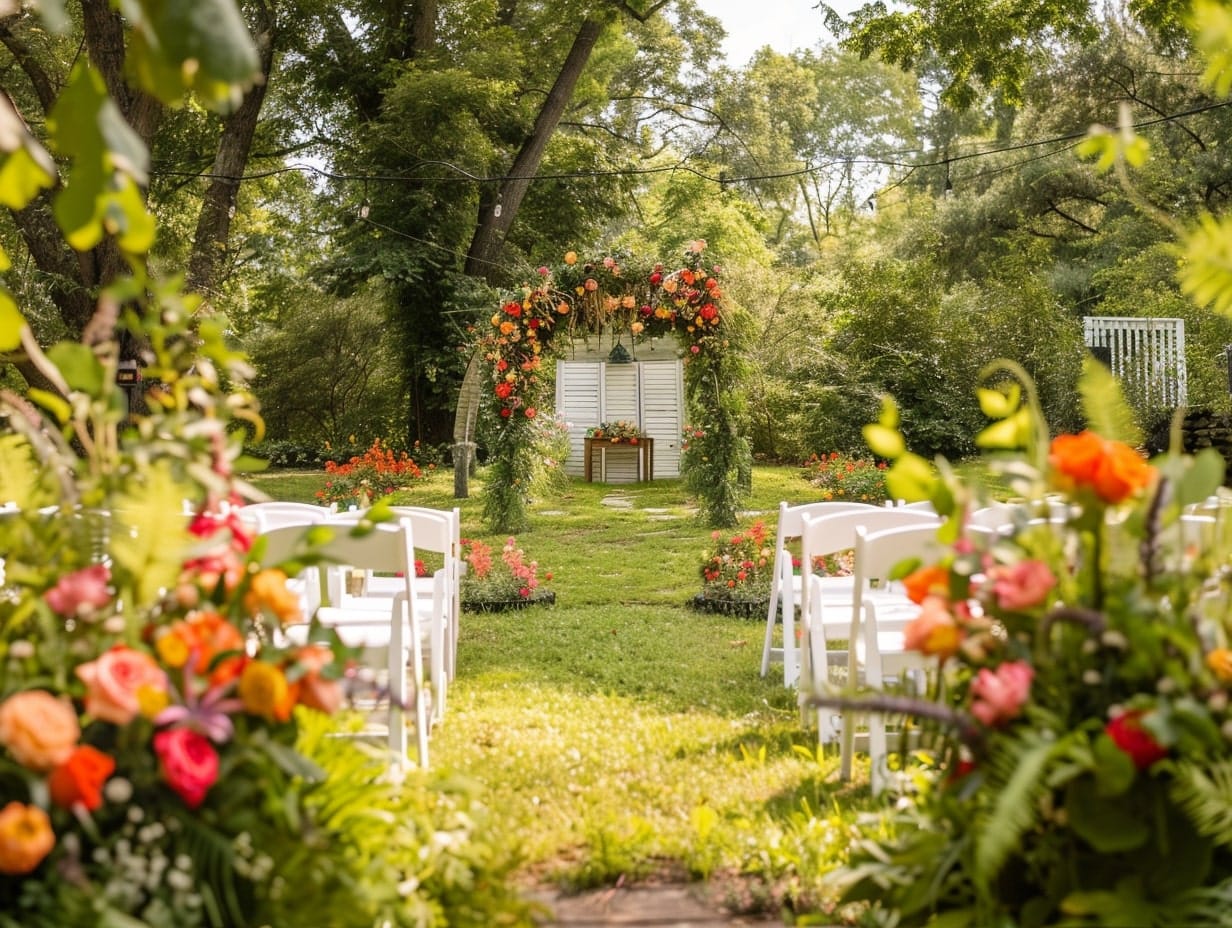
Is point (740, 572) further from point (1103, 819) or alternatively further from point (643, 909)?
point (1103, 819)

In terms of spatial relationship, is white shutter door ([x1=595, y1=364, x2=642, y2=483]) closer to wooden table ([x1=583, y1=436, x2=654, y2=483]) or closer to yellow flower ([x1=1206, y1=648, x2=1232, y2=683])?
wooden table ([x1=583, y1=436, x2=654, y2=483])

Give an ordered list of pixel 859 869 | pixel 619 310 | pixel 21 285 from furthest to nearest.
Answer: pixel 21 285 → pixel 619 310 → pixel 859 869

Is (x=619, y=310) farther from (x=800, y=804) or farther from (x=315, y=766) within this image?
(x=315, y=766)

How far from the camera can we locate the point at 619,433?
1612 cm

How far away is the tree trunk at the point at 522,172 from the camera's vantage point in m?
16.9

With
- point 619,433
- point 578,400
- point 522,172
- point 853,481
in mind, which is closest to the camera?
point 853,481

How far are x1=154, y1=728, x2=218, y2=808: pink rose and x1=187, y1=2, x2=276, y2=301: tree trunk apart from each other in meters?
12.6

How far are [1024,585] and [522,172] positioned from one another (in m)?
16.5

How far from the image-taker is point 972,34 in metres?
10.9

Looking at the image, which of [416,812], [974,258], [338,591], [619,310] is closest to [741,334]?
[619,310]

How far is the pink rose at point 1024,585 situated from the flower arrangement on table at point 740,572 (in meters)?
5.43

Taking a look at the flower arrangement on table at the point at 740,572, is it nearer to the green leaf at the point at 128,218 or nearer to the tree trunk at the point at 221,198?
the green leaf at the point at 128,218

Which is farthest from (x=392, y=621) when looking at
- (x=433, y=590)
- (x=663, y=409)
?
(x=663, y=409)

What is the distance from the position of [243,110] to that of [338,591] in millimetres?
11082
